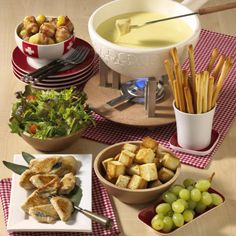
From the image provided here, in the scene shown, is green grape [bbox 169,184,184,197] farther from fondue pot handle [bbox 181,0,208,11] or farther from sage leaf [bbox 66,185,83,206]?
fondue pot handle [bbox 181,0,208,11]

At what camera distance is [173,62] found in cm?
204

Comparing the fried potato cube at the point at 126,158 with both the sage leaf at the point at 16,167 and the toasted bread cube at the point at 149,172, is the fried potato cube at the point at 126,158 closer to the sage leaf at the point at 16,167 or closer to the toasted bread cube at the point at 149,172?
the toasted bread cube at the point at 149,172

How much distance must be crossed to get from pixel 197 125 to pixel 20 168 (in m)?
0.45

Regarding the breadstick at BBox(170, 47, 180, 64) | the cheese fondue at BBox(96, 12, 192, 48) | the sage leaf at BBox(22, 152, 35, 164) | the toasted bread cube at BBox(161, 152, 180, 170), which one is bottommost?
the sage leaf at BBox(22, 152, 35, 164)

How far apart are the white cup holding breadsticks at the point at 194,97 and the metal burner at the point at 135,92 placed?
0.18 m

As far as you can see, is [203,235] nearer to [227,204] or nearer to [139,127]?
[227,204]

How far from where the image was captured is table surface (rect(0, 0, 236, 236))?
183 cm

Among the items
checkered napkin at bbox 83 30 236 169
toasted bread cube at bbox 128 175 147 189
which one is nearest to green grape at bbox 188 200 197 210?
toasted bread cube at bbox 128 175 147 189

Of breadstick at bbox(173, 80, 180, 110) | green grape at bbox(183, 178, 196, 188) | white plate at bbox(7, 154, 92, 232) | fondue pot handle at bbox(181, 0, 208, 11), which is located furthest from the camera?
fondue pot handle at bbox(181, 0, 208, 11)

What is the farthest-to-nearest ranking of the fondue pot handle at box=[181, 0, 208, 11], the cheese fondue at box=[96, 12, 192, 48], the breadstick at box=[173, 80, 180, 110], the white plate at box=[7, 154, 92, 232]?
the fondue pot handle at box=[181, 0, 208, 11]
the cheese fondue at box=[96, 12, 192, 48]
the breadstick at box=[173, 80, 180, 110]
the white plate at box=[7, 154, 92, 232]

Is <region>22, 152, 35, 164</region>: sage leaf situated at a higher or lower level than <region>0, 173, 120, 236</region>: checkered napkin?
higher

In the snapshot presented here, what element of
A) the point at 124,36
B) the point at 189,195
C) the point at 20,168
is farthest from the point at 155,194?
the point at 124,36

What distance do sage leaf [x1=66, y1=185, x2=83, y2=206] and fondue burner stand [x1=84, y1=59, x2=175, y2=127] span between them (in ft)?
0.99

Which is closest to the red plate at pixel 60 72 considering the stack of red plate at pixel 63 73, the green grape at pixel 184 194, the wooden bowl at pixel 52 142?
the stack of red plate at pixel 63 73
